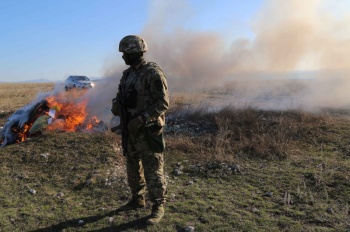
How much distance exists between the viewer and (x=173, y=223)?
11.4ft

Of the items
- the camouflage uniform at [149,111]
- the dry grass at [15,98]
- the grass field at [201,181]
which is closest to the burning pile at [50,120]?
the grass field at [201,181]

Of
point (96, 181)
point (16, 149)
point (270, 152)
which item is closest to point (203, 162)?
point (270, 152)

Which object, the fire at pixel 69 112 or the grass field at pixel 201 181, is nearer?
the grass field at pixel 201 181

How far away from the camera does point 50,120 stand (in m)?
7.28

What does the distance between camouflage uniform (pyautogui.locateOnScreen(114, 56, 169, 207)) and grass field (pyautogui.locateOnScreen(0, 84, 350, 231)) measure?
50cm

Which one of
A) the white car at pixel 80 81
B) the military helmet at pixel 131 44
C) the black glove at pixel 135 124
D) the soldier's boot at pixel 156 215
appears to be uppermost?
the white car at pixel 80 81

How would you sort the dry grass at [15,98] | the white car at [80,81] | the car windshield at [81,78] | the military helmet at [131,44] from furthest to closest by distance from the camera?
the car windshield at [81,78] → the white car at [80,81] → the dry grass at [15,98] → the military helmet at [131,44]

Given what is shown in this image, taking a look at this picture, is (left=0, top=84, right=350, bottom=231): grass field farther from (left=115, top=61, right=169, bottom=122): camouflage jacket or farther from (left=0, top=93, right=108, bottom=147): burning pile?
(left=115, top=61, right=169, bottom=122): camouflage jacket

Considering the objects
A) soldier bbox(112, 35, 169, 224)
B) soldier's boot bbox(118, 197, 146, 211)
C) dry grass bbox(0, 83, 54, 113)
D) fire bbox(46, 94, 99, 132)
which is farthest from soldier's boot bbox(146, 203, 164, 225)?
dry grass bbox(0, 83, 54, 113)

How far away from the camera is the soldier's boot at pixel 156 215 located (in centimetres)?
340

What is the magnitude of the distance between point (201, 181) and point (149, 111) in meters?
2.02

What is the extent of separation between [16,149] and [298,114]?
22.9 ft

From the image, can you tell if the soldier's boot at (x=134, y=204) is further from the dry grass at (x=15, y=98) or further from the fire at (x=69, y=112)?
the dry grass at (x=15, y=98)

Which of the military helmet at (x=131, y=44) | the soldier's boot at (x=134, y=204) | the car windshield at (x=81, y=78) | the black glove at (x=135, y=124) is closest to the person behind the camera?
the black glove at (x=135, y=124)
